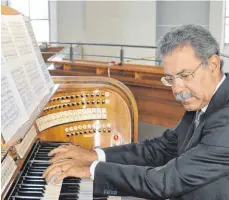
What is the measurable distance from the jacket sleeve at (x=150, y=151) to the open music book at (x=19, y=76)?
1.65ft

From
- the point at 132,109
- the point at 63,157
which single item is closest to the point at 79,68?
the point at 132,109

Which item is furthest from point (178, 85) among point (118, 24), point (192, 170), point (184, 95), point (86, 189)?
point (118, 24)

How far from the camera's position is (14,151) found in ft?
5.76

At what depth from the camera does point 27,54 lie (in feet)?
6.11

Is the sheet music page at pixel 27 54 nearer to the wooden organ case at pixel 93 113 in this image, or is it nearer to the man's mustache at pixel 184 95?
the wooden organ case at pixel 93 113

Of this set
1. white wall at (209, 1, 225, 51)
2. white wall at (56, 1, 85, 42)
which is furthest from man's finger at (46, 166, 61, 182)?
white wall at (56, 1, 85, 42)

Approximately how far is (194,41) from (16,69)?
72 centimetres

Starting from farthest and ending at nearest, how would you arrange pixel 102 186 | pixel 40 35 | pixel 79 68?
pixel 40 35, pixel 79 68, pixel 102 186

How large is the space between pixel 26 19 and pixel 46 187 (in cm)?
92

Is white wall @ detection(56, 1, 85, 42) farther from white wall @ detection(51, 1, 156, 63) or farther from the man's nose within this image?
the man's nose

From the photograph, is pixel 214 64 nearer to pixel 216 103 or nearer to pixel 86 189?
pixel 216 103

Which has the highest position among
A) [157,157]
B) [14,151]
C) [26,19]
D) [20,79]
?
[26,19]

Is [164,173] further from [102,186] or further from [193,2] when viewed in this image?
[193,2]

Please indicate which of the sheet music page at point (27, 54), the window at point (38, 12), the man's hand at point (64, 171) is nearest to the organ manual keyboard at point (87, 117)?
the sheet music page at point (27, 54)
